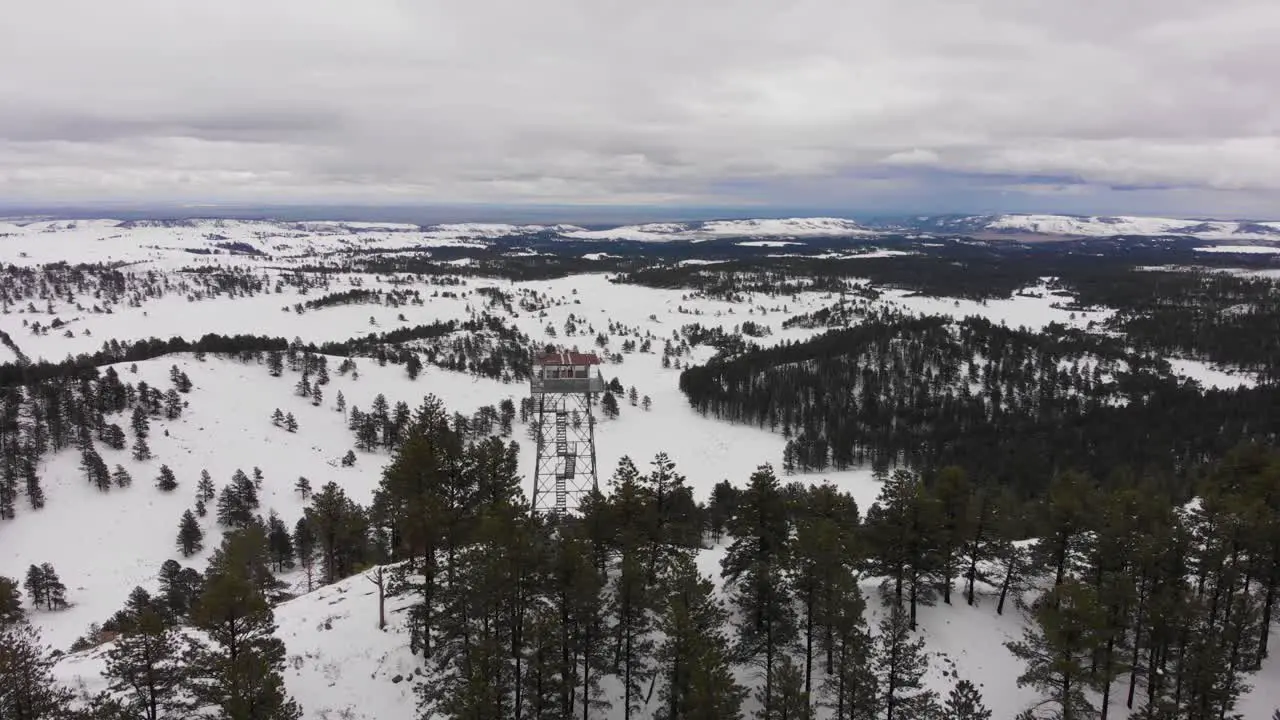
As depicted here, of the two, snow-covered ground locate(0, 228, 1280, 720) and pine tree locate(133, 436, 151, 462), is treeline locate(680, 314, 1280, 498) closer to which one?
snow-covered ground locate(0, 228, 1280, 720)

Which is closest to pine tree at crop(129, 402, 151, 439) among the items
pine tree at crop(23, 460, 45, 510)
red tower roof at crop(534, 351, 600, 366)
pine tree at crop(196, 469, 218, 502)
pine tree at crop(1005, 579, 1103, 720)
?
pine tree at crop(23, 460, 45, 510)

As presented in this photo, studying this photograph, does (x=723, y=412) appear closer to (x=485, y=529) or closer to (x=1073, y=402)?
(x=1073, y=402)

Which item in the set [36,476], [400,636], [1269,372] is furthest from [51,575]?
[1269,372]

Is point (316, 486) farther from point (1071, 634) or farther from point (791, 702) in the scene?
point (1071, 634)

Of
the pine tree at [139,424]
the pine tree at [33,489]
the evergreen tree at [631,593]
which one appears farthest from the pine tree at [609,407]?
the evergreen tree at [631,593]

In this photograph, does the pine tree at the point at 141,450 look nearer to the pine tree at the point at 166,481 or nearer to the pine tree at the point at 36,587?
the pine tree at the point at 166,481

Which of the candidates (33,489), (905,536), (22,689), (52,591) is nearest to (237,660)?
(22,689)
